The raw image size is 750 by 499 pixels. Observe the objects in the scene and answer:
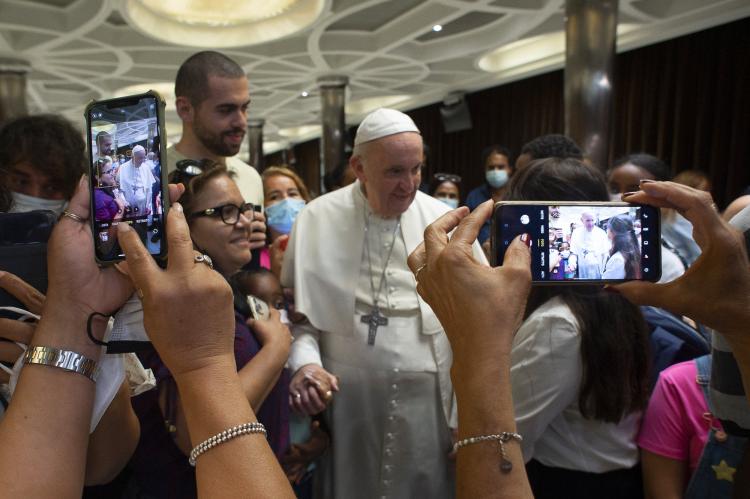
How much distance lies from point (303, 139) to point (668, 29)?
1321 centimetres

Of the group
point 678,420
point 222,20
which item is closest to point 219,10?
point 222,20

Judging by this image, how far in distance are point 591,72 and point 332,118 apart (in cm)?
608

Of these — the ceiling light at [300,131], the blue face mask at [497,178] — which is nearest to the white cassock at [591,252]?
the blue face mask at [497,178]

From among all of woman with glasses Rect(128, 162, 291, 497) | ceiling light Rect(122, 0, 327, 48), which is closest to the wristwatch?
woman with glasses Rect(128, 162, 291, 497)

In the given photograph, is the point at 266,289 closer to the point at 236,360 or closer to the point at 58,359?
the point at 236,360

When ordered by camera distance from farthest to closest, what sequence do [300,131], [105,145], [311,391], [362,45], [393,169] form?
[300,131] → [362,45] → [393,169] → [311,391] → [105,145]

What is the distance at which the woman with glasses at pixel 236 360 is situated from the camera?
4.48ft

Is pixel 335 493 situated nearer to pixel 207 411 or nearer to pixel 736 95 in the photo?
pixel 207 411

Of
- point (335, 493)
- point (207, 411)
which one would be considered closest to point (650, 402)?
point (335, 493)

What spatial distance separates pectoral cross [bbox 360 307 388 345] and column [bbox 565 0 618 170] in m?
4.41

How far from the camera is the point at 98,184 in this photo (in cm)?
93

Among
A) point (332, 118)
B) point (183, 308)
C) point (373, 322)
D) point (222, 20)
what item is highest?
point (222, 20)

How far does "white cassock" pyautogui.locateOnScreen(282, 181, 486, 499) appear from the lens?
2.08m

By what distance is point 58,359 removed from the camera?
2.80 ft
